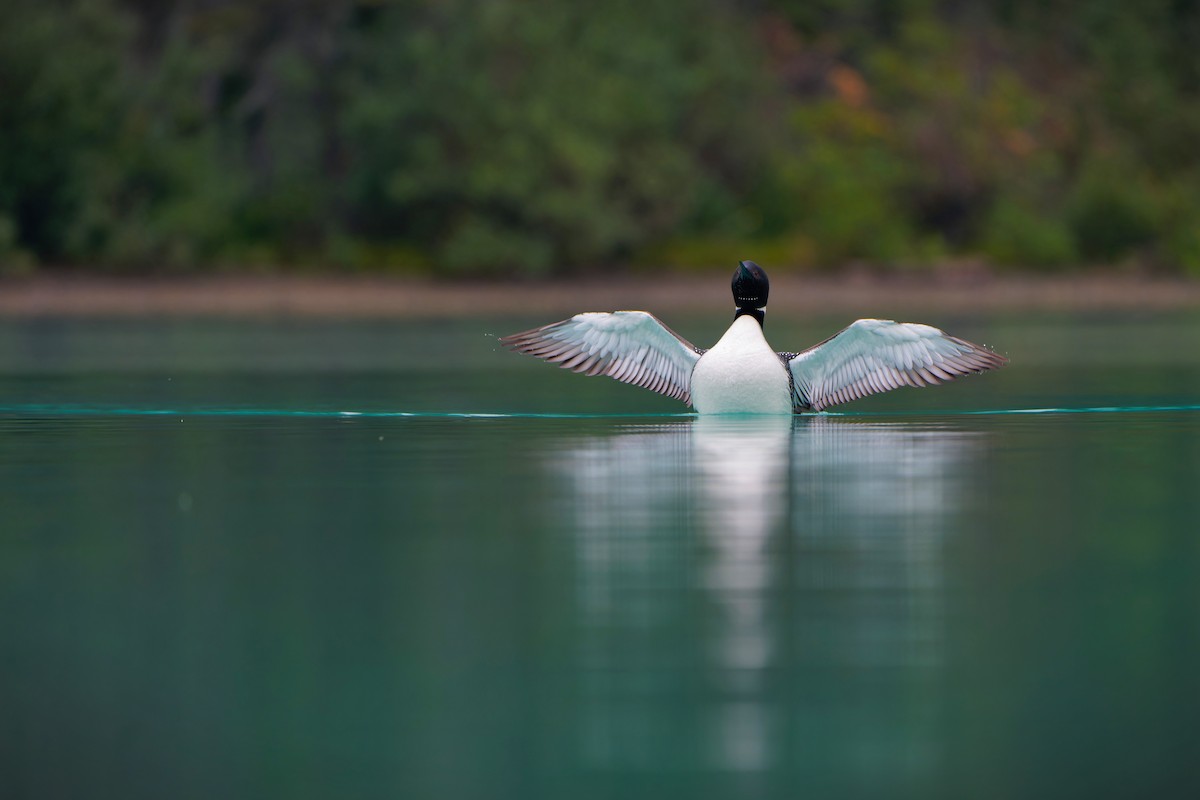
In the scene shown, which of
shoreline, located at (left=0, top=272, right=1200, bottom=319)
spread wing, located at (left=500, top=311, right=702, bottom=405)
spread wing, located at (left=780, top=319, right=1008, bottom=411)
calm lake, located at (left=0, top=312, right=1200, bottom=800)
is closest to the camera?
calm lake, located at (left=0, top=312, right=1200, bottom=800)

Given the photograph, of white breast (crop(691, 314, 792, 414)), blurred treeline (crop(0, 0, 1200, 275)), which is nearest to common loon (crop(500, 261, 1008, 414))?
white breast (crop(691, 314, 792, 414))

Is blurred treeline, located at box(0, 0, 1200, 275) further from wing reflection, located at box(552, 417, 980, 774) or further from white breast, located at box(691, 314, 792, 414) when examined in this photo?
wing reflection, located at box(552, 417, 980, 774)

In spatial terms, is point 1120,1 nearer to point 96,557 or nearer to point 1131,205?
point 1131,205

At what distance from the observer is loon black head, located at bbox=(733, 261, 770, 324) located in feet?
41.5

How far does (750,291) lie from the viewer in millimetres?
12656

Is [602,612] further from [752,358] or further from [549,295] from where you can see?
[549,295]

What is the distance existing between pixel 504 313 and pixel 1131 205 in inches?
620

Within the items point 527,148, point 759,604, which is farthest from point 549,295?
point 759,604

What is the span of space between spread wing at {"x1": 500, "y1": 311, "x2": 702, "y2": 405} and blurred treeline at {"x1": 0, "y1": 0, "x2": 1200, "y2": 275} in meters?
26.1

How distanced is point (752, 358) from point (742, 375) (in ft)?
0.37

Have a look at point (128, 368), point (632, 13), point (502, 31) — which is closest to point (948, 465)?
point (128, 368)

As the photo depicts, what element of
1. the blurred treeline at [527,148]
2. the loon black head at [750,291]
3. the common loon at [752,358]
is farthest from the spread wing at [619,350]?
the blurred treeline at [527,148]

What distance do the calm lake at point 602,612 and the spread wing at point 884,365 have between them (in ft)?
2.24

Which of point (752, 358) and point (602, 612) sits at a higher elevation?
point (752, 358)
